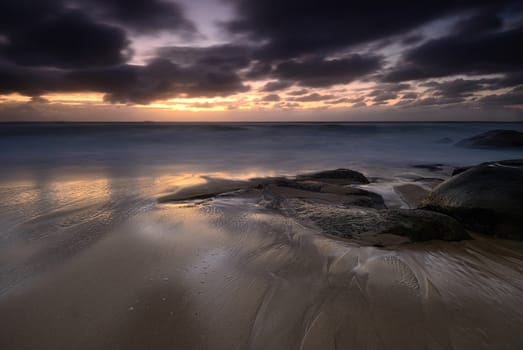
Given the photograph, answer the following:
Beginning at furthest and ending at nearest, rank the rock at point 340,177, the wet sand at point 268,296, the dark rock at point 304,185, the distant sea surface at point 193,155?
the distant sea surface at point 193,155
the rock at point 340,177
the dark rock at point 304,185
the wet sand at point 268,296

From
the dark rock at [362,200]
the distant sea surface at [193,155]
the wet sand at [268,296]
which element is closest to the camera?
the wet sand at [268,296]

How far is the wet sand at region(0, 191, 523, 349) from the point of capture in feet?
5.62

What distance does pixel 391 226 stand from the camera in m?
3.18

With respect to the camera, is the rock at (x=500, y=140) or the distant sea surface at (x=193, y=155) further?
the rock at (x=500, y=140)

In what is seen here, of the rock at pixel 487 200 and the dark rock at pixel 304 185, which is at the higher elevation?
the rock at pixel 487 200

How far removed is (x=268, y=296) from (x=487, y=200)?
10.3 feet

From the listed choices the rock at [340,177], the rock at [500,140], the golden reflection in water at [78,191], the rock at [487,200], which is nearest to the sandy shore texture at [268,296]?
the rock at [487,200]

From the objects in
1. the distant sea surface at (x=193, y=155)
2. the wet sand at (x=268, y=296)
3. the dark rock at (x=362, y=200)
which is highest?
the wet sand at (x=268, y=296)

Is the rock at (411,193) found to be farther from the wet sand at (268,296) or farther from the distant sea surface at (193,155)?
the distant sea surface at (193,155)

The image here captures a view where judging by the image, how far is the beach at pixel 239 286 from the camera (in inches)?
68.1

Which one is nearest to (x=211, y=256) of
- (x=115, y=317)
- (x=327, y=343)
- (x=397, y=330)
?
(x=115, y=317)

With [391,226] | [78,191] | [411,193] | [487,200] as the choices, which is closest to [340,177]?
[411,193]

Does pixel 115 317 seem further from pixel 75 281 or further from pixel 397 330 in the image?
pixel 397 330

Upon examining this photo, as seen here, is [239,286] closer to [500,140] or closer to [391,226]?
[391,226]
